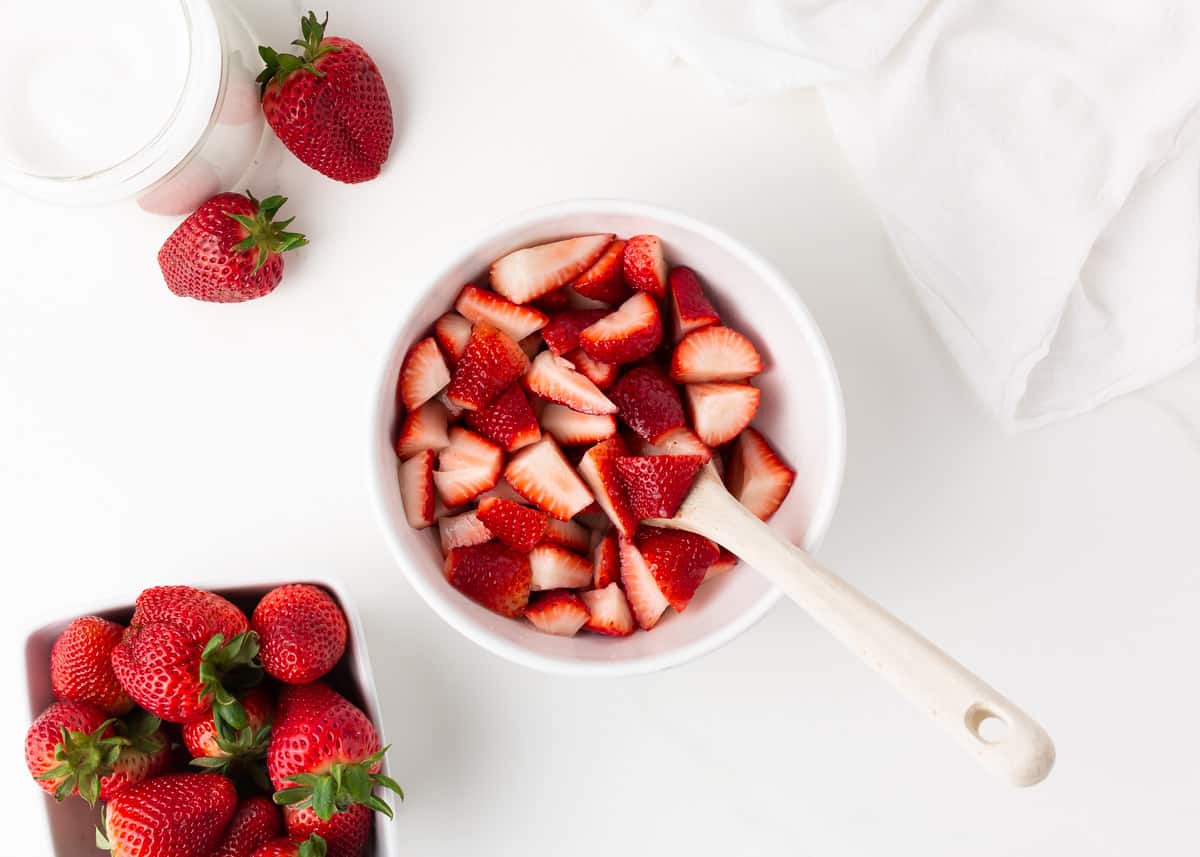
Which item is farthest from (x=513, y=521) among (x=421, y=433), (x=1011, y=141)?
(x=1011, y=141)

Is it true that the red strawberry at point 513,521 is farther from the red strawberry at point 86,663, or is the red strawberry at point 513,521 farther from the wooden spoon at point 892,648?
the red strawberry at point 86,663

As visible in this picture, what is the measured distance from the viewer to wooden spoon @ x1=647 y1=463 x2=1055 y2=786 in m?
0.67

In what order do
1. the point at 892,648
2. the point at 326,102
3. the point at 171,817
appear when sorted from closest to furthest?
the point at 892,648, the point at 171,817, the point at 326,102

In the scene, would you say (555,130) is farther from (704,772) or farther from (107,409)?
(704,772)

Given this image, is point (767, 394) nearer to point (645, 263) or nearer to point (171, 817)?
point (645, 263)

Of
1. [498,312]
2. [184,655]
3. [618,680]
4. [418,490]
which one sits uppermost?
[498,312]

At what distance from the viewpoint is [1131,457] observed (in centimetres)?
106

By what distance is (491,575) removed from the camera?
2.94 ft


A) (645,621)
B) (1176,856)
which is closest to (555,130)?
(645,621)

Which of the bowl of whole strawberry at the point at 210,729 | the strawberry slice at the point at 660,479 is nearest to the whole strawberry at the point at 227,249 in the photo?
the bowl of whole strawberry at the point at 210,729

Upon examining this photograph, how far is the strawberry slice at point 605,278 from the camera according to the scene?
0.91 m

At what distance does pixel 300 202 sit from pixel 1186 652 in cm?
99

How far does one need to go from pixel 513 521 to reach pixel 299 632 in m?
0.20

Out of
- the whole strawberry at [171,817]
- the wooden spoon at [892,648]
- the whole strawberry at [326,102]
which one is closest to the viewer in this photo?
the wooden spoon at [892,648]
